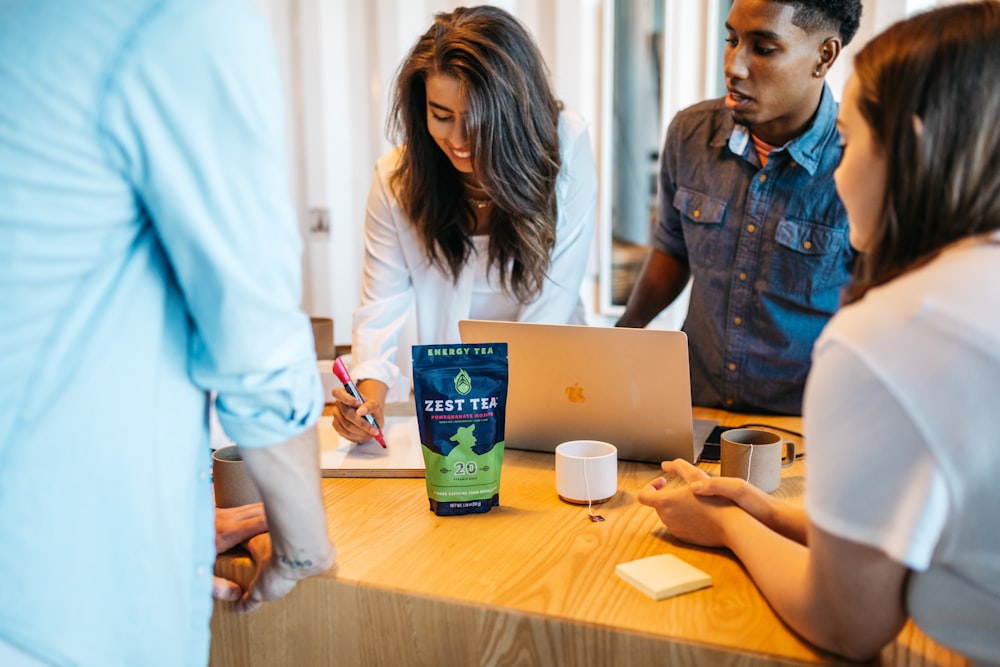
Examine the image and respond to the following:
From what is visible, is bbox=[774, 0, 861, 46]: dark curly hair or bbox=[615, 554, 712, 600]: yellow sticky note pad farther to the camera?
bbox=[774, 0, 861, 46]: dark curly hair

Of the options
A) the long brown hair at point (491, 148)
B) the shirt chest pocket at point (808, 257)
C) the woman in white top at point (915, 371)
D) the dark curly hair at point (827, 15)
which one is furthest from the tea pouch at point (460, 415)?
the dark curly hair at point (827, 15)

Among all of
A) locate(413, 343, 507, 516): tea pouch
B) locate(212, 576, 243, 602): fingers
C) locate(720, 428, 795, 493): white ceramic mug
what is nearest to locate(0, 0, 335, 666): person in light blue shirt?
locate(212, 576, 243, 602): fingers

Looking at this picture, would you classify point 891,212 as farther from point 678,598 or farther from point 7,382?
point 7,382

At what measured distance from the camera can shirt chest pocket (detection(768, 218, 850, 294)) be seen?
1.75m

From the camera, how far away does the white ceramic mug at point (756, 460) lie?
1.27 metres

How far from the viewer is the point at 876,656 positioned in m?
0.87

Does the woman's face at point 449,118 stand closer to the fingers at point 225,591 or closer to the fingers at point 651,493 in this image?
the fingers at point 651,493

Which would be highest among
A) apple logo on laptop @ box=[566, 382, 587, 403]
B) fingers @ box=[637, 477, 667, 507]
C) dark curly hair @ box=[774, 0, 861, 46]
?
dark curly hair @ box=[774, 0, 861, 46]

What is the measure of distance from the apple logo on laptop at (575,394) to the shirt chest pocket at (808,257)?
2.10 ft

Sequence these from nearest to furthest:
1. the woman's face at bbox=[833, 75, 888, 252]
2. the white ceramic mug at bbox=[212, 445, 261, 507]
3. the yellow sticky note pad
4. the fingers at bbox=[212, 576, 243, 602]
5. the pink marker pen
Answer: the woman's face at bbox=[833, 75, 888, 252] → the yellow sticky note pad → the fingers at bbox=[212, 576, 243, 602] → the white ceramic mug at bbox=[212, 445, 261, 507] → the pink marker pen

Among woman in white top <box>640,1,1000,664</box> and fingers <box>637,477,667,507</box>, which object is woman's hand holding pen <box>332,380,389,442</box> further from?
woman in white top <box>640,1,1000,664</box>

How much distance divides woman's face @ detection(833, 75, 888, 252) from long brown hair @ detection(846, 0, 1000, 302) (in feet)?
0.06

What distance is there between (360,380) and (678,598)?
0.89 meters

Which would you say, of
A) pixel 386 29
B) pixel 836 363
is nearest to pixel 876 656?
pixel 836 363
